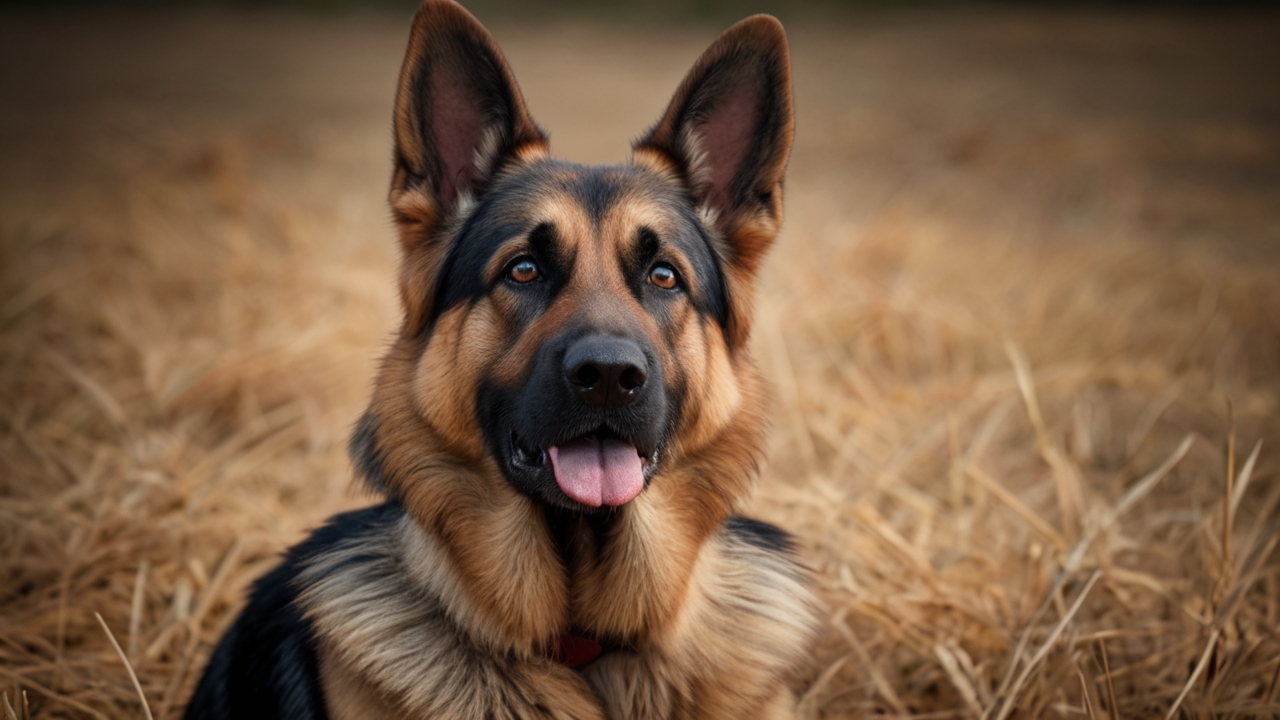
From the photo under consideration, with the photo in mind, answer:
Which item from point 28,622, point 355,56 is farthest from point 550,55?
point 28,622

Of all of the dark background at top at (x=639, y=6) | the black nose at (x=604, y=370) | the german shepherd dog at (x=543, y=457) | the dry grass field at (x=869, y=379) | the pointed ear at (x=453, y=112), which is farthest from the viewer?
Result: the dark background at top at (x=639, y=6)

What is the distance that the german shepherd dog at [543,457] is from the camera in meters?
2.35

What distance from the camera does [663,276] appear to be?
276cm

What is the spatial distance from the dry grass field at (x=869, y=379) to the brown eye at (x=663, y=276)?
1.10m

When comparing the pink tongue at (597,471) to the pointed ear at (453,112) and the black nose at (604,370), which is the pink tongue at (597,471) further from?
the pointed ear at (453,112)

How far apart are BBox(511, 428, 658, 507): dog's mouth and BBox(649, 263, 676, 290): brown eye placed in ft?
2.06

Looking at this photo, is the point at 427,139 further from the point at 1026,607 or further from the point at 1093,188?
the point at 1093,188

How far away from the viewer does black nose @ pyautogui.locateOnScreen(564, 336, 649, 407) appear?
224 cm

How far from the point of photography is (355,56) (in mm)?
19547

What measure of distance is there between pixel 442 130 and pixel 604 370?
1.22 m

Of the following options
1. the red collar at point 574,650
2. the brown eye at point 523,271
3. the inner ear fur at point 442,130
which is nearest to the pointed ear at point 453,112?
the inner ear fur at point 442,130

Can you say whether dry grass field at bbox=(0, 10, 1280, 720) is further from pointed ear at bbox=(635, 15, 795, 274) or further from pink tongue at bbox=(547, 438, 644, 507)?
pointed ear at bbox=(635, 15, 795, 274)

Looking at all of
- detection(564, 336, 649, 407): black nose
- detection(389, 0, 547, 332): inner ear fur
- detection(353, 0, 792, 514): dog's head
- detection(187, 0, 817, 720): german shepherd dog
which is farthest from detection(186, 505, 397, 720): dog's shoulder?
detection(564, 336, 649, 407): black nose

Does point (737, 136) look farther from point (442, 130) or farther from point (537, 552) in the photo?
point (537, 552)
